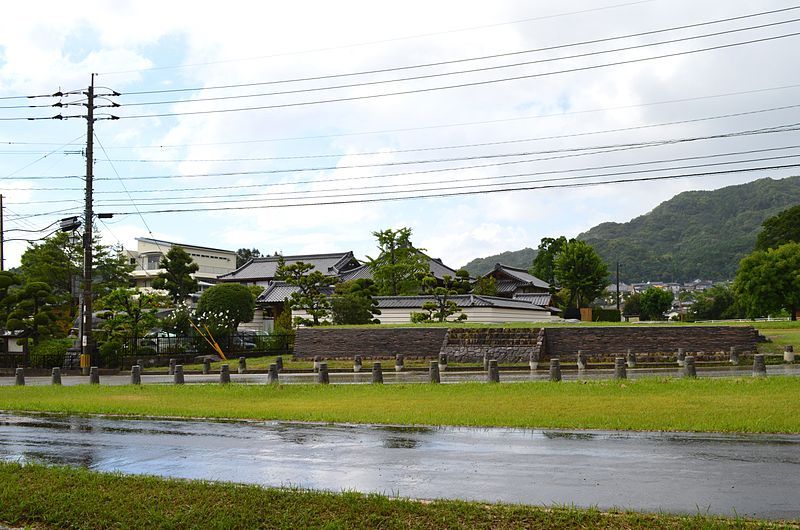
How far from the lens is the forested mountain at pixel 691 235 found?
16475 centimetres

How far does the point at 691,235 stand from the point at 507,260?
44.7 metres

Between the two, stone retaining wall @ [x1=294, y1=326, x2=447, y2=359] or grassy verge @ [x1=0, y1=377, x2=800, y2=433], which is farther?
stone retaining wall @ [x1=294, y1=326, x2=447, y2=359]

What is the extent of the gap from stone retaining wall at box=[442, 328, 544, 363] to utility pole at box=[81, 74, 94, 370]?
55.4ft

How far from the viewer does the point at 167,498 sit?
8.90 m

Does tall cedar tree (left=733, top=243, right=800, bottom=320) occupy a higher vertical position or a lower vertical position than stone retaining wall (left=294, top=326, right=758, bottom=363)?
higher

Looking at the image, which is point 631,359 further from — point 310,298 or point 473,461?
point 310,298

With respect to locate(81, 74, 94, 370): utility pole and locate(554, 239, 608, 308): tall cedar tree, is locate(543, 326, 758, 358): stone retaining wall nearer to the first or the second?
locate(81, 74, 94, 370): utility pole

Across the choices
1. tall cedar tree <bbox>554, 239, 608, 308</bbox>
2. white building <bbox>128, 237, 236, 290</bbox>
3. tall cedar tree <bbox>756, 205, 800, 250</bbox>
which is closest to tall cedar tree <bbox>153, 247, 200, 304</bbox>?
white building <bbox>128, 237, 236, 290</bbox>

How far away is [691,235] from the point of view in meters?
179

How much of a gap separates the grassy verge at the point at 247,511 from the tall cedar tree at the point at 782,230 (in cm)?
7814

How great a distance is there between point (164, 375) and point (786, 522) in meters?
31.6

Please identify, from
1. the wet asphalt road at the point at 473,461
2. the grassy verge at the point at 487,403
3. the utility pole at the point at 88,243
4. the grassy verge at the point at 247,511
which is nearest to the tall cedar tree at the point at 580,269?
the utility pole at the point at 88,243

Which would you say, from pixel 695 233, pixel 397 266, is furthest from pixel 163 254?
pixel 695 233

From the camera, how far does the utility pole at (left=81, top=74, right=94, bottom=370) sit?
108 feet
